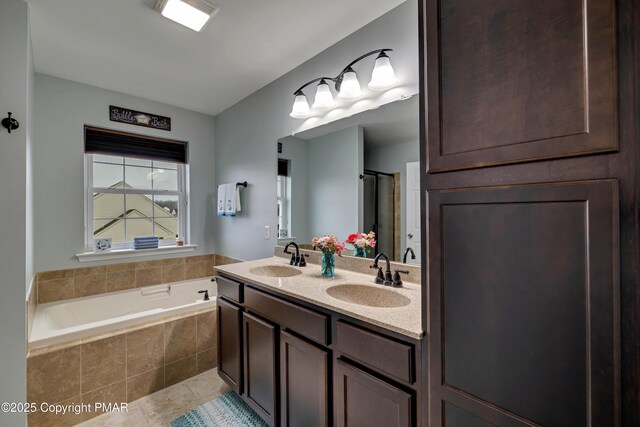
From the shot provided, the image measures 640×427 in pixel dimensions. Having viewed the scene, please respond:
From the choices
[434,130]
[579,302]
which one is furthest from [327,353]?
[434,130]

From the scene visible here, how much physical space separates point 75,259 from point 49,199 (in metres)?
0.60

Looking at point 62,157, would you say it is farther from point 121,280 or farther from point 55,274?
point 121,280

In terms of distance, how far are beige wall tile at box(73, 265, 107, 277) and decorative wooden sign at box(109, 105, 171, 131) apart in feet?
4.98

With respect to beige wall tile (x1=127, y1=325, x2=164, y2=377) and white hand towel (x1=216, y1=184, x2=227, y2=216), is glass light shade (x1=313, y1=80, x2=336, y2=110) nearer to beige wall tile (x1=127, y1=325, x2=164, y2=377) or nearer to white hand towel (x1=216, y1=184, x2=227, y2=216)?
white hand towel (x1=216, y1=184, x2=227, y2=216)

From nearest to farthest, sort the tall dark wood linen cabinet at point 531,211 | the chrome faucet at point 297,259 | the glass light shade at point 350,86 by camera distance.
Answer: the tall dark wood linen cabinet at point 531,211, the glass light shade at point 350,86, the chrome faucet at point 297,259

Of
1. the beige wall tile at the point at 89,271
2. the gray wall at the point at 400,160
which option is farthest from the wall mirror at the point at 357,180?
the beige wall tile at the point at 89,271

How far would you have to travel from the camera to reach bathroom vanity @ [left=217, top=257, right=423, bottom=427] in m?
0.98

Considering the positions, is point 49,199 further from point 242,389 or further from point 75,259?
point 242,389

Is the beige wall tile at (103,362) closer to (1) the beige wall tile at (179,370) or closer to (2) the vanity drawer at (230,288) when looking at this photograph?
(1) the beige wall tile at (179,370)

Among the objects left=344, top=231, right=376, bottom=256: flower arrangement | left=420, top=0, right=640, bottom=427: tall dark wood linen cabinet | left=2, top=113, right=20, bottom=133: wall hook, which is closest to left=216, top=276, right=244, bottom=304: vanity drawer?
left=344, top=231, right=376, bottom=256: flower arrangement

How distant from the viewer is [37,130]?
239 centimetres

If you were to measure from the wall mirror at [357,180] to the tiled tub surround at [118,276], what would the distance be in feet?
3.54

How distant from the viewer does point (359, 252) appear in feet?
6.03

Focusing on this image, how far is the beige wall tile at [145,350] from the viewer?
197cm
